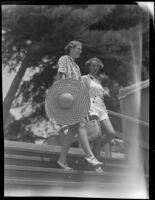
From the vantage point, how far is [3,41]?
7.10 m

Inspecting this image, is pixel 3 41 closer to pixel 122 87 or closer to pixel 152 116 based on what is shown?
pixel 122 87

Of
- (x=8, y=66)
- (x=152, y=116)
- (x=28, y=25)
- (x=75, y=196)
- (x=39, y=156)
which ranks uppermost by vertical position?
(x=28, y=25)

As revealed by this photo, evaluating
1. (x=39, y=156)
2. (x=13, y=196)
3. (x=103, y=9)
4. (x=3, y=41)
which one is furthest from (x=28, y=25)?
(x=13, y=196)

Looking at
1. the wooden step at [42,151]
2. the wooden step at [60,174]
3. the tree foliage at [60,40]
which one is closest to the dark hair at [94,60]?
the tree foliage at [60,40]

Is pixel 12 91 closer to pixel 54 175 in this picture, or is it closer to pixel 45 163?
pixel 45 163

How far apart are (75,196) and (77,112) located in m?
0.95

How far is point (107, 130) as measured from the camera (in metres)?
7.18

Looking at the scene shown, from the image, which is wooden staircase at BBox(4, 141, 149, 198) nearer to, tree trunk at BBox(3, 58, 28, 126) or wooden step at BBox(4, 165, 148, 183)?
wooden step at BBox(4, 165, 148, 183)

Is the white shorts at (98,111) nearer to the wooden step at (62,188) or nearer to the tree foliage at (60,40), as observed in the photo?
the tree foliage at (60,40)

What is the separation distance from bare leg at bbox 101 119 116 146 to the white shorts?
0.17 ft

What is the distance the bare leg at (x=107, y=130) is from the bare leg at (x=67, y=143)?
0.34 meters

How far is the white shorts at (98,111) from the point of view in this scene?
718 centimetres

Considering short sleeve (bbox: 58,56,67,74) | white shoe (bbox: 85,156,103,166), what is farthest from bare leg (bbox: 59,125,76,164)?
short sleeve (bbox: 58,56,67,74)

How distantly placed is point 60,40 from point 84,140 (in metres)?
1.17
